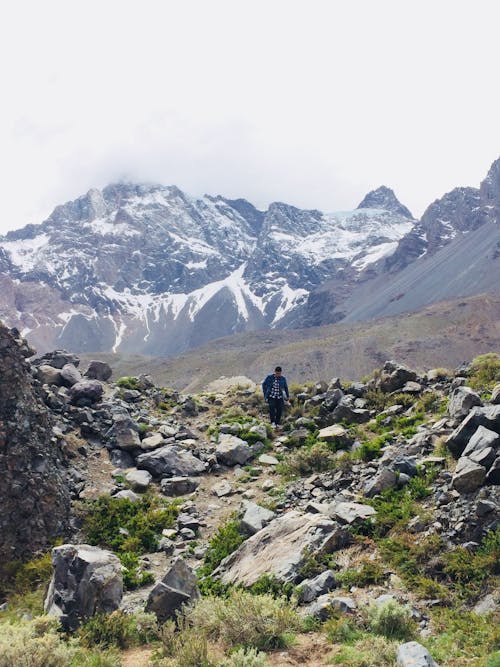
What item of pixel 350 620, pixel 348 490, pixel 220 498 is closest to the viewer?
pixel 350 620

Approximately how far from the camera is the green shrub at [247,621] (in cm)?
826

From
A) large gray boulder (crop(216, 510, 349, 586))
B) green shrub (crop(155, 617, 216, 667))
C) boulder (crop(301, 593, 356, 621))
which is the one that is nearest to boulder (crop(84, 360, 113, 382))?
large gray boulder (crop(216, 510, 349, 586))

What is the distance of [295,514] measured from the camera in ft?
40.1

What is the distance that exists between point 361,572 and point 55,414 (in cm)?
1276

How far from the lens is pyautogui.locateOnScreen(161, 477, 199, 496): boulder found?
52.6ft

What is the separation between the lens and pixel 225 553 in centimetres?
1216

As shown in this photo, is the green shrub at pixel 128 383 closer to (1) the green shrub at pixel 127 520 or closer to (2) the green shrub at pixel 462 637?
(1) the green shrub at pixel 127 520

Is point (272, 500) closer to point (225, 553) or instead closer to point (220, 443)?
point (225, 553)

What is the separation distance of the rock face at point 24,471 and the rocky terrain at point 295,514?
0.09m

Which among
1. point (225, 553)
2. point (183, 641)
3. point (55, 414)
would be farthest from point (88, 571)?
point (55, 414)

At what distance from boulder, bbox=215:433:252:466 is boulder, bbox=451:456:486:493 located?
867cm

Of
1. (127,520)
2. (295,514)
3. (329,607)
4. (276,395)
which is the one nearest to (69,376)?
(276,395)

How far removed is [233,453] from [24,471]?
718cm

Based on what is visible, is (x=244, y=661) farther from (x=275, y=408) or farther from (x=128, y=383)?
(x=128, y=383)
